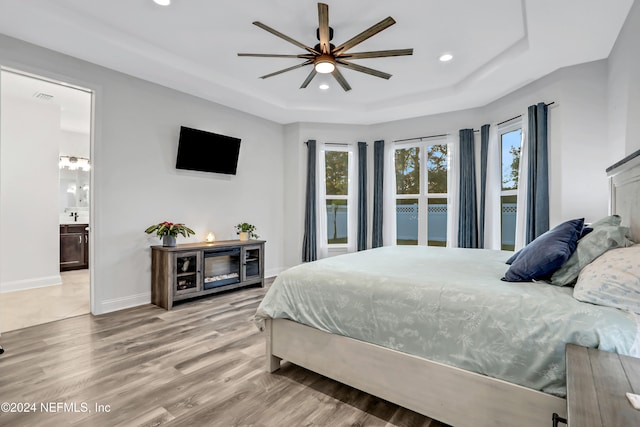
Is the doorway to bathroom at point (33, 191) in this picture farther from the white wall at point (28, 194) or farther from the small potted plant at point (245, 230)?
the small potted plant at point (245, 230)

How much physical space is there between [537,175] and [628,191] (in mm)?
1473

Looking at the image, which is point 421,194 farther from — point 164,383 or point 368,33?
point 164,383

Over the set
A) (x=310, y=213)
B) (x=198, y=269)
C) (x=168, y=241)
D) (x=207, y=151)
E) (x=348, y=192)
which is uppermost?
(x=207, y=151)

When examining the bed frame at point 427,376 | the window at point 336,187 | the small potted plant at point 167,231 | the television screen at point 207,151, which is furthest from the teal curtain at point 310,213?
the bed frame at point 427,376

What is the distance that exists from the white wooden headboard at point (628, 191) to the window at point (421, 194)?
8.17ft

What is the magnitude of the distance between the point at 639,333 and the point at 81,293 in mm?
5446

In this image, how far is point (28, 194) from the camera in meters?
4.52

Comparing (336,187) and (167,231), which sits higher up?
(336,187)

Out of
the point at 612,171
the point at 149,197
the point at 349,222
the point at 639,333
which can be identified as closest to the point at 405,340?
the point at 639,333

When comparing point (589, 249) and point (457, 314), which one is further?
point (589, 249)

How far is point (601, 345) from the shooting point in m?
1.18

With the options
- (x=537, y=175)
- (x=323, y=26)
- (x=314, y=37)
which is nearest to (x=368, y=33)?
(x=323, y=26)

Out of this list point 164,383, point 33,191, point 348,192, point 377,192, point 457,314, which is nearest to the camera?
point 457,314

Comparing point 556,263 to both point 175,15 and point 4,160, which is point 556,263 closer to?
point 175,15
